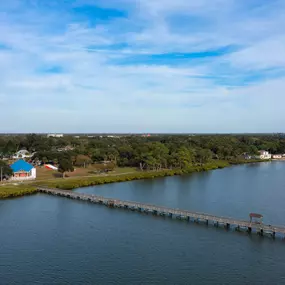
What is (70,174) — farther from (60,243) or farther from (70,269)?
(70,269)

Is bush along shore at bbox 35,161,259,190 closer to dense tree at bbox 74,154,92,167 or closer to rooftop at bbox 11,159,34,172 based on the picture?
rooftop at bbox 11,159,34,172

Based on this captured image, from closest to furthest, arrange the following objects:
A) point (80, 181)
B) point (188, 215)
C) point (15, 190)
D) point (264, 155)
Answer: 1. point (188, 215)
2. point (15, 190)
3. point (80, 181)
4. point (264, 155)

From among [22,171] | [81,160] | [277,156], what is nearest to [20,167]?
[22,171]

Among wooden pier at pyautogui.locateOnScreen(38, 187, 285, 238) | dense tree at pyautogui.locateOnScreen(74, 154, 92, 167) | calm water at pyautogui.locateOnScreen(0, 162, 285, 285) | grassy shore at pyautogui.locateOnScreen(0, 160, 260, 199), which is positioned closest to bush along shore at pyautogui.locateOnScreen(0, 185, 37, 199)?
grassy shore at pyautogui.locateOnScreen(0, 160, 260, 199)

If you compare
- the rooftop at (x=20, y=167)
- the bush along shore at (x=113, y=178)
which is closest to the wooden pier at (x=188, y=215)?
the bush along shore at (x=113, y=178)

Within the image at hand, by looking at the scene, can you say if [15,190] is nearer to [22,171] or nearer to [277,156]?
[22,171]
